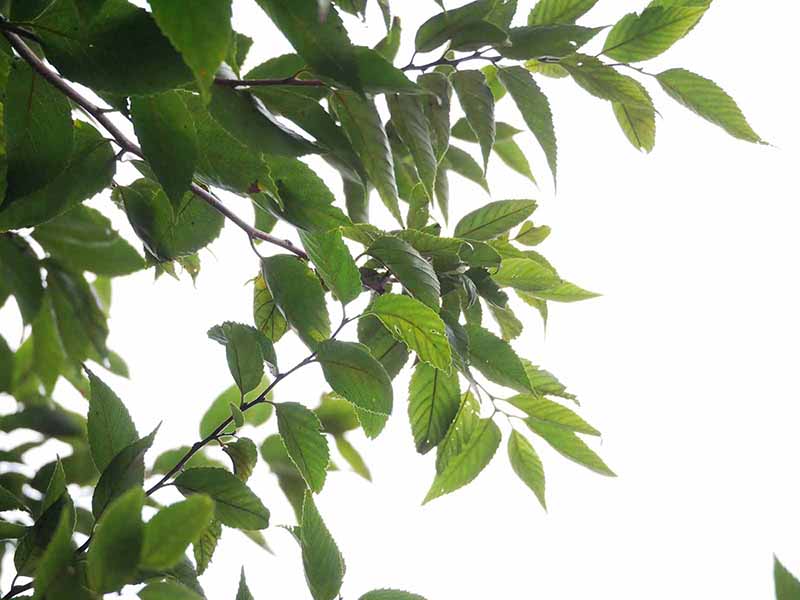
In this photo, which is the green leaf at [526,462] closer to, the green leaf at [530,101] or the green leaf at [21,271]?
the green leaf at [530,101]

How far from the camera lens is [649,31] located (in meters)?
0.48

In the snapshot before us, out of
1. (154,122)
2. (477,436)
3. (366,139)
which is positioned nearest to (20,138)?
(154,122)

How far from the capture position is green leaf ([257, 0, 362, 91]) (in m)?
0.27

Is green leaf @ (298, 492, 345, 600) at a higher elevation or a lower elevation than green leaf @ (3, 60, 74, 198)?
lower

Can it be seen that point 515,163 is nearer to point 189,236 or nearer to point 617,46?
point 617,46

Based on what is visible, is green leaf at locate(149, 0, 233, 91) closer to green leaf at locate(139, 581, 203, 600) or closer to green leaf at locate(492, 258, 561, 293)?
green leaf at locate(139, 581, 203, 600)

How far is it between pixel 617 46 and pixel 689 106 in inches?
2.2

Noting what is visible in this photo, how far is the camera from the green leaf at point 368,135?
37cm

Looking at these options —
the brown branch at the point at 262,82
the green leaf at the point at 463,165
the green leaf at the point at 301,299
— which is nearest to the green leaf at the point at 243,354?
the green leaf at the point at 301,299

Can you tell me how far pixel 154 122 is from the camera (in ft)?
1.00

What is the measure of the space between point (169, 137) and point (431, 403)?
0.22 m

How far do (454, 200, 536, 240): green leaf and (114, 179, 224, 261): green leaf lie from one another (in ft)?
0.53

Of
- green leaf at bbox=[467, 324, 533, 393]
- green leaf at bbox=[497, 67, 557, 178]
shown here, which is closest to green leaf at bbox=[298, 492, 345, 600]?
green leaf at bbox=[467, 324, 533, 393]

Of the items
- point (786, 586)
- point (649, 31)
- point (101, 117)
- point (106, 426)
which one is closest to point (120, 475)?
point (106, 426)
